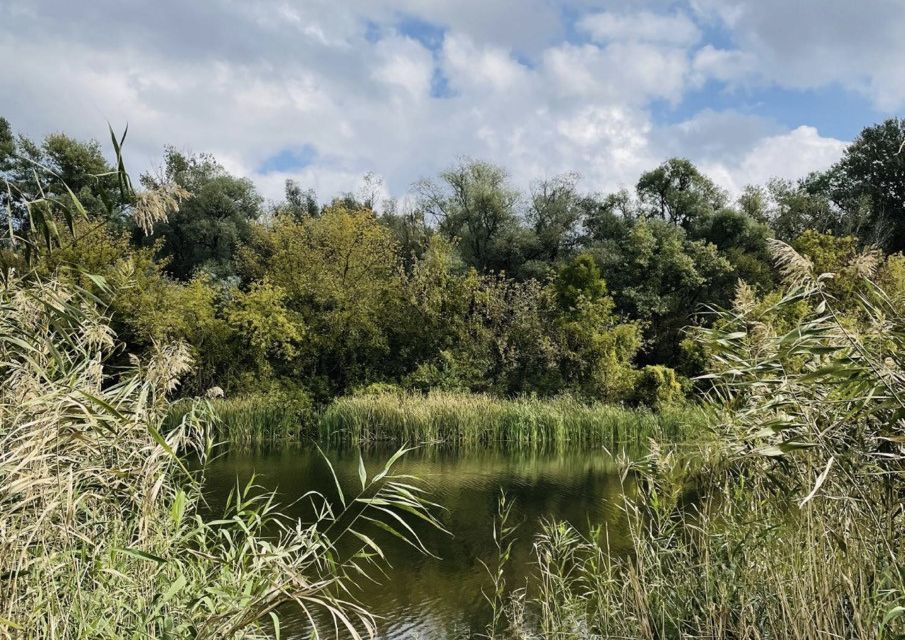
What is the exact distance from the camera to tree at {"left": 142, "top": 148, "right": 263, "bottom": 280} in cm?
2942

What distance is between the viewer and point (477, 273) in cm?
2416

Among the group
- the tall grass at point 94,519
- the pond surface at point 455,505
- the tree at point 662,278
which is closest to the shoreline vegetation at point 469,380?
the tall grass at point 94,519

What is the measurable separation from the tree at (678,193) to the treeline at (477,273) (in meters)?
0.06

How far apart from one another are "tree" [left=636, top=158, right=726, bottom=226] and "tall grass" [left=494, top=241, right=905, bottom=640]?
2428cm

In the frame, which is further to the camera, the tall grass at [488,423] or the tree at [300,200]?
the tree at [300,200]

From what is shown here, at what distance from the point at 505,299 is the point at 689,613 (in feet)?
63.6

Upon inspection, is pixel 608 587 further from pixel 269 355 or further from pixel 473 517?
pixel 269 355

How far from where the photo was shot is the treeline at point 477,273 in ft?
64.9

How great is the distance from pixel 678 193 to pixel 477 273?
9087 millimetres

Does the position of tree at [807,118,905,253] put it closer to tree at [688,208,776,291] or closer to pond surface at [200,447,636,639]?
tree at [688,208,776,291]

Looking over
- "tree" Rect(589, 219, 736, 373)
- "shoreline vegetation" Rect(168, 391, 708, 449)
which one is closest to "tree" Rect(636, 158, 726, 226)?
"tree" Rect(589, 219, 736, 373)

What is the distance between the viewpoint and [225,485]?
1088 cm

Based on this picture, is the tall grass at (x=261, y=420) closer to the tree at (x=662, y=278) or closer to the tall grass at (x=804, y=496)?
the tree at (x=662, y=278)

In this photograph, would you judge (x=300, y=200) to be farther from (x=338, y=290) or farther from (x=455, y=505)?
(x=455, y=505)
